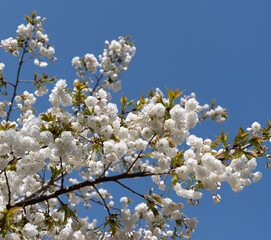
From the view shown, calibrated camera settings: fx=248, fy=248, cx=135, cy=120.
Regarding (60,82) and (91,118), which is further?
(60,82)

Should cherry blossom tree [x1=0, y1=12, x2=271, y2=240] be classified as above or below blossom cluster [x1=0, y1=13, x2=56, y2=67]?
below

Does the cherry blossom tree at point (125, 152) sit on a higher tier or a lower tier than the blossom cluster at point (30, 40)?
lower

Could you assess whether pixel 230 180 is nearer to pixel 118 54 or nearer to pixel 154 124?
pixel 154 124

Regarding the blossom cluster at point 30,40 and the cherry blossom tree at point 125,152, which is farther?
the blossom cluster at point 30,40

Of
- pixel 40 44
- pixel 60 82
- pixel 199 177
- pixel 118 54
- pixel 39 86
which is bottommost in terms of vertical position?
pixel 199 177

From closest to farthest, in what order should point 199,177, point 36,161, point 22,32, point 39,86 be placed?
point 199,177 < point 36,161 < point 39,86 < point 22,32

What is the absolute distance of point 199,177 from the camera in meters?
2.74

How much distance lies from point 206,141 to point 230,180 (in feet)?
1.73

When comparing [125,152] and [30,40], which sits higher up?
[30,40]

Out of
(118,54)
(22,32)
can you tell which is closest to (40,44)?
(22,32)

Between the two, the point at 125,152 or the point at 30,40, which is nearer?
the point at 125,152

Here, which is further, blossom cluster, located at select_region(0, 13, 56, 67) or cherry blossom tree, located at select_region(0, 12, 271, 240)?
blossom cluster, located at select_region(0, 13, 56, 67)

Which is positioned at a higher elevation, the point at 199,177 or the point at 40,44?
the point at 40,44

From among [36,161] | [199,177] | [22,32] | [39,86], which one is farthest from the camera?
[22,32]
